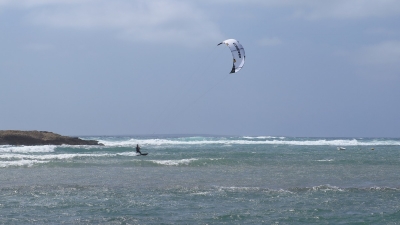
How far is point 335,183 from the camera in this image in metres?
16.2

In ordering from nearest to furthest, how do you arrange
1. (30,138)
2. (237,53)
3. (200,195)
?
(200,195)
(237,53)
(30,138)

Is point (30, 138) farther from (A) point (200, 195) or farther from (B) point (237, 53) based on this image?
(A) point (200, 195)

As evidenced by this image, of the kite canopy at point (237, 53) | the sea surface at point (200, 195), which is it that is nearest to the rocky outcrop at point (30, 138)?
the sea surface at point (200, 195)

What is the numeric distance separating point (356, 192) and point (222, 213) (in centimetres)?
498

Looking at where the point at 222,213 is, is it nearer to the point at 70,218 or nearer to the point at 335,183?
the point at 70,218

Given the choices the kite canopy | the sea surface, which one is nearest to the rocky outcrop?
the sea surface

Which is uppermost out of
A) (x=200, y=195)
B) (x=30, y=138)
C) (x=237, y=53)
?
(x=237, y=53)

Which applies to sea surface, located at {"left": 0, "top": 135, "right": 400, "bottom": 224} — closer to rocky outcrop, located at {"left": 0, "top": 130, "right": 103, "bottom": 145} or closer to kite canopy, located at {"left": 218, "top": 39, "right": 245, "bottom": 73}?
kite canopy, located at {"left": 218, "top": 39, "right": 245, "bottom": 73}

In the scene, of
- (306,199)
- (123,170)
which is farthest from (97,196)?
(123,170)

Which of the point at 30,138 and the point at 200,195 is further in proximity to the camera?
the point at 30,138

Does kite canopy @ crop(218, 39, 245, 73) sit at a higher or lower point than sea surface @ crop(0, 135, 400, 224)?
higher

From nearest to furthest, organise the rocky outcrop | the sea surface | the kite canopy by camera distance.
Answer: the sea surface → the kite canopy → the rocky outcrop

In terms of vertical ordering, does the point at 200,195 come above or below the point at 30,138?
below

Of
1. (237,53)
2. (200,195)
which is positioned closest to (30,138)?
(237,53)
